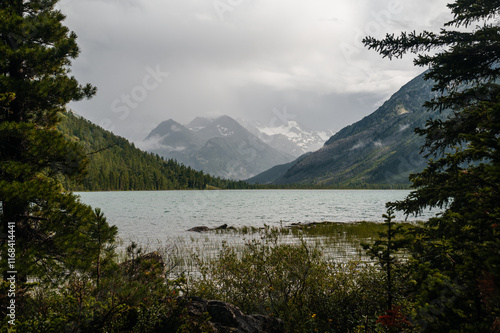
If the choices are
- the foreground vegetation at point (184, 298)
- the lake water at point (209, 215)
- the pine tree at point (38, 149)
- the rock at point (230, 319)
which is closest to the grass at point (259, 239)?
the lake water at point (209, 215)

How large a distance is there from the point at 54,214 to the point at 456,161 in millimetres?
10725

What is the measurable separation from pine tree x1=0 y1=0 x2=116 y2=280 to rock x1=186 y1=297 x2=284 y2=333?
329cm

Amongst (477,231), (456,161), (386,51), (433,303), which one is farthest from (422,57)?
(433,303)

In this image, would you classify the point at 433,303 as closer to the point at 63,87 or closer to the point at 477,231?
the point at 477,231

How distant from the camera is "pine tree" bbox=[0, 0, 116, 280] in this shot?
7.30 m

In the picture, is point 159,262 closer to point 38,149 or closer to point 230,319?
point 230,319

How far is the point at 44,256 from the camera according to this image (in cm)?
744

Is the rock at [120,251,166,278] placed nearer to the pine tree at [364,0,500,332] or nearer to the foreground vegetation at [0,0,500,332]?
the foreground vegetation at [0,0,500,332]

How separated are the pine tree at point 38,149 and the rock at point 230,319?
3287 mm

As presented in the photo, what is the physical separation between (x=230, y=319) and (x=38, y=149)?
716cm

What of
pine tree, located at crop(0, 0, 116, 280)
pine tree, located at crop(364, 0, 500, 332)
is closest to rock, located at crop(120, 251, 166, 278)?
pine tree, located at crop(0, 0, 116, 280)

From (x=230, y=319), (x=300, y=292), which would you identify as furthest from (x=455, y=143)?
(x=230, y=319)

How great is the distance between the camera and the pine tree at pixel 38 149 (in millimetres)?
7297

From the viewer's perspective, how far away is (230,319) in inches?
249
